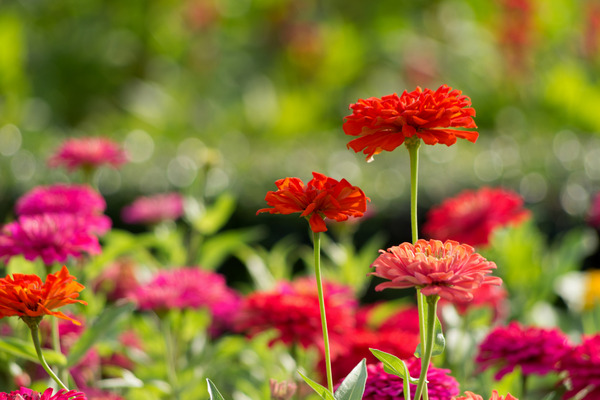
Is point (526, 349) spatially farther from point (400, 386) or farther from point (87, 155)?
point (87, 155)

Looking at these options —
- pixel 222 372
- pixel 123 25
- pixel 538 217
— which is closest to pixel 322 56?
pixel 123 25

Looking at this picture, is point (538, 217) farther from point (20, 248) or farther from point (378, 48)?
point (378, 48)

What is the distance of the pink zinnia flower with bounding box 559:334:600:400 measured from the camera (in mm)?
1126

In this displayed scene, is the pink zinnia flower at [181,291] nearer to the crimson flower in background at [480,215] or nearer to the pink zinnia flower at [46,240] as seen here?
the pink zinnia flower at [46,240]

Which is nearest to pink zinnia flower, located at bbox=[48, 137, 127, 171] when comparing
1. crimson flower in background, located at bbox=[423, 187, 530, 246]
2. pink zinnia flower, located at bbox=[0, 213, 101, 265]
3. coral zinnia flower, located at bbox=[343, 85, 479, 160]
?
pink zinnia flower, located at bbox=[0, 213, 101, 265]

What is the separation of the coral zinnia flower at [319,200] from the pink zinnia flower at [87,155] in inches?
35.5

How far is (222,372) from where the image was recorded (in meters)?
1.54

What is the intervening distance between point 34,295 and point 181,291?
0.60 m

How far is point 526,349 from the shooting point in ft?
3.95

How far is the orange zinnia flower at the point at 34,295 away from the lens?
3.07 feet

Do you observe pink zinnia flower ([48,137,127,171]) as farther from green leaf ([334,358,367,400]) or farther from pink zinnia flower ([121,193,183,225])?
green leaf ([334,358,367,400])

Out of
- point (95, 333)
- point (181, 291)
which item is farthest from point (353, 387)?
point (181, 291)

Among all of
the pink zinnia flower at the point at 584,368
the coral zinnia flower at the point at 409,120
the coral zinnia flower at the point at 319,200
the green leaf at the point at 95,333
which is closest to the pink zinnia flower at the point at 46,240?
the green leaf at the point at 95,333

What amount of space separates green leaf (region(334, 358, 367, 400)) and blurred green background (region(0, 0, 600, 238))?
299 centimetres
